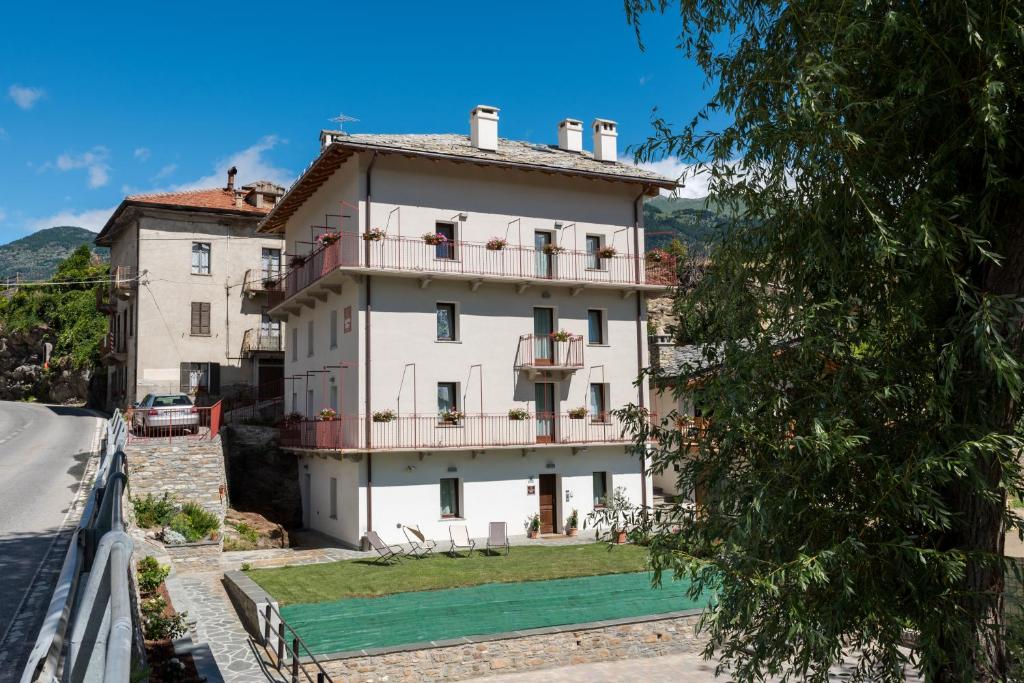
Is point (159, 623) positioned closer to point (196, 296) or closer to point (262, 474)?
point (262, 474)

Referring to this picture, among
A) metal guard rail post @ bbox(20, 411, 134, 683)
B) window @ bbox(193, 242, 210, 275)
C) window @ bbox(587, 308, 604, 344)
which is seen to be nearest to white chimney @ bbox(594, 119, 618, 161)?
window @ bbox(587, 308, 604, 344)

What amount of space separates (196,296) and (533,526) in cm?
1984

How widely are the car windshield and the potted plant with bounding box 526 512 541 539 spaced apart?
12.3 m

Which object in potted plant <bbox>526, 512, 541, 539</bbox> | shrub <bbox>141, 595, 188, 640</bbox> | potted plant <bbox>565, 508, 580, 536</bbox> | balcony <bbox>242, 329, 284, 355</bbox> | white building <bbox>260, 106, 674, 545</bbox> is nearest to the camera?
shrub <bbox>141, 595, 188, 640</bbox>

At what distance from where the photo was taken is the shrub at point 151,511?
2086 centimetres

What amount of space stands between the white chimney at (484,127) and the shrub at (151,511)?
1455 cm

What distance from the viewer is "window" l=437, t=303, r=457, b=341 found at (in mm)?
25312

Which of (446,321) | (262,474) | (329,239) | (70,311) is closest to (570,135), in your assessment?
(446,321)

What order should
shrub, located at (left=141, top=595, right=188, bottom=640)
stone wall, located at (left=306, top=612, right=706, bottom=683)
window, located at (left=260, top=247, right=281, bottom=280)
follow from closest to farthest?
shrub, located at (left=141, top=595, right=188, bottom=640), stone wall, located at (left=306, top=612, right=706, bottom=683), window, located at (left=260, top=247, right=281, bottom=280)

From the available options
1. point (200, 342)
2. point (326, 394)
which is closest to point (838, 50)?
point (326, 394)

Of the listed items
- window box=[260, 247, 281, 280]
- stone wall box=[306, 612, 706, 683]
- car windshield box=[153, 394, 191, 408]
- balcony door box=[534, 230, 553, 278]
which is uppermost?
window box=[260, 247, 281, 280]

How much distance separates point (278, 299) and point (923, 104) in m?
27.8

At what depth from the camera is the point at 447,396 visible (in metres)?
25.2

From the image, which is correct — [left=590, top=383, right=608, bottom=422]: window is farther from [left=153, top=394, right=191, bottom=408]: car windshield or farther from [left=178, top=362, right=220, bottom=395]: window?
[left=178, top=362, right=220, bottom=395]: window
